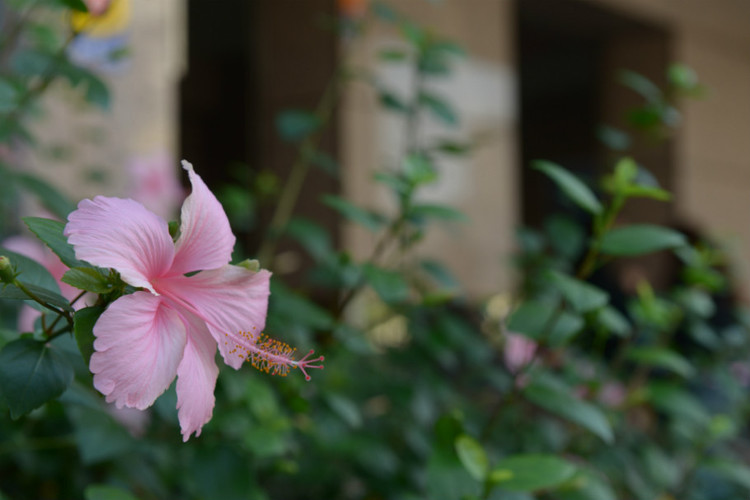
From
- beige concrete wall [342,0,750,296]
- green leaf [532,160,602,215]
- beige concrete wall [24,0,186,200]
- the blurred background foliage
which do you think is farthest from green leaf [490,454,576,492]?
beige concrete wall [342,0,750,296]

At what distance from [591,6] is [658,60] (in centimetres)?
72

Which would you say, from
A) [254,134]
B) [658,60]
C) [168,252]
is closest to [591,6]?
[658,60]

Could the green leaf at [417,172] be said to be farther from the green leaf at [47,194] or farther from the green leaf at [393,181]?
the green leaf at [47,194]

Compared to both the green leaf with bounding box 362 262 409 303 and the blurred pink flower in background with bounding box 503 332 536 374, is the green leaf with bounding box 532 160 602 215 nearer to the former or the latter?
the green leaf with bounding box 362 262 409 303

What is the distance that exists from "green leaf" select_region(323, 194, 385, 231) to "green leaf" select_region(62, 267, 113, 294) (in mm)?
441

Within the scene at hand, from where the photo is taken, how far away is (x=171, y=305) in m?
0.48

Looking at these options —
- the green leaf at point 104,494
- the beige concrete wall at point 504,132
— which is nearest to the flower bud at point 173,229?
the green leaf at point 104,494

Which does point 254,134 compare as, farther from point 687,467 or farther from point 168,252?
point 168,252

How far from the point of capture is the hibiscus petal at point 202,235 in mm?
473

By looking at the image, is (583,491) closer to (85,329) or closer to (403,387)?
(403,387)

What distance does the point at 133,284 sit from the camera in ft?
1.43

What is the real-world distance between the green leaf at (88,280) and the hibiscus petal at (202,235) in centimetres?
5

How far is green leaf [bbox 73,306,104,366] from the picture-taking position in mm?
437

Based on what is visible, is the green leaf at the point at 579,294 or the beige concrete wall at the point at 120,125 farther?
the beige concrete wall at the point at 120,125
